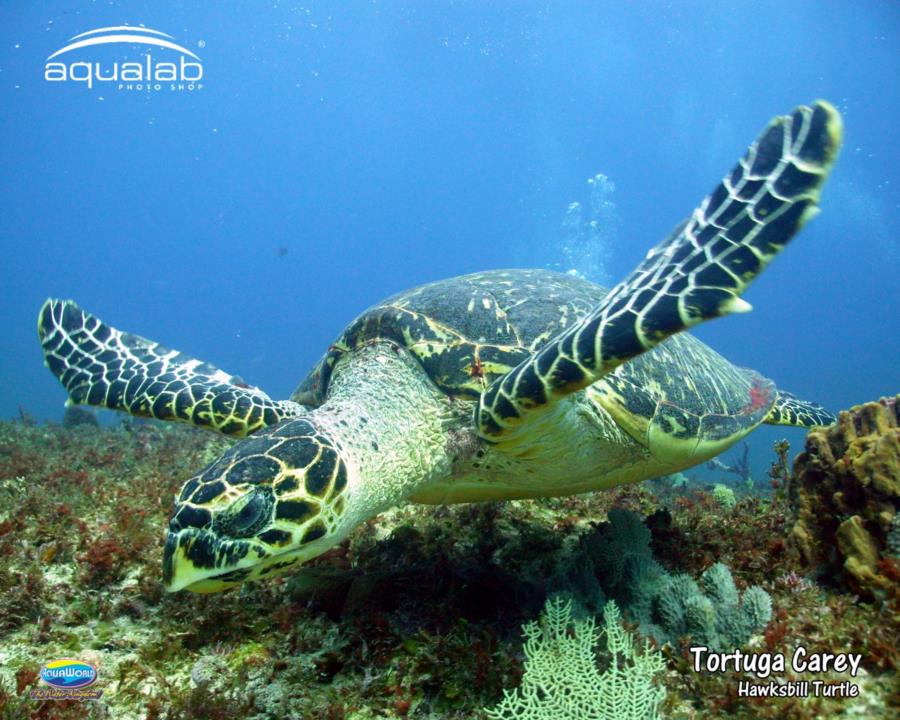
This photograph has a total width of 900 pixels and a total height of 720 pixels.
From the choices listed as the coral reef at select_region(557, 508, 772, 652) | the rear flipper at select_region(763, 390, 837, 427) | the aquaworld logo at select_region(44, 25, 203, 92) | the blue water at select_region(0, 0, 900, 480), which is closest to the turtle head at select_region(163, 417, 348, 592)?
the coral reef at select_region(557, 508, 772, 652)

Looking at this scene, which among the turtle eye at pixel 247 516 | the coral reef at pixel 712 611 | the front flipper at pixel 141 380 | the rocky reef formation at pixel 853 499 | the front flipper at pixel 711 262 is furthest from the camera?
the front flipper at pixel 141 380

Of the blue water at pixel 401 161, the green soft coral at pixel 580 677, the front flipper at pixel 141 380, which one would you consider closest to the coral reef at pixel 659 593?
the green soft coral at pixel 580 677

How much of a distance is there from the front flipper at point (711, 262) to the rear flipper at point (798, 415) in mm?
3565

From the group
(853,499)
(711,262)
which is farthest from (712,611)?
A: (711,262)

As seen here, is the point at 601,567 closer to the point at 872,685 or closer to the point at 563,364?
the point at 872,685

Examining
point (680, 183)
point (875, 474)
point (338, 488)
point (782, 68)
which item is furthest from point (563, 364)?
point (680, 183)

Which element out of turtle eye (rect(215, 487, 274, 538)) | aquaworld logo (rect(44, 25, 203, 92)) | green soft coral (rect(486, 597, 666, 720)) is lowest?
green soft coral (rect(486, 597, 666, 720))

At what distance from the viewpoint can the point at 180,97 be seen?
10306 centimetres

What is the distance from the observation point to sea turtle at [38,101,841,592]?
2018 millimetres

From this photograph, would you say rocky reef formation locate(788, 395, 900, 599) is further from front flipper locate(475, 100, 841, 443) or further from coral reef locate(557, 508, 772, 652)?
Result: front flipper locate(475, 100, 841, 443)

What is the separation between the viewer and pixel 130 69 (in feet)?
244

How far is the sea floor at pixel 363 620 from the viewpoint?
2.21 meters

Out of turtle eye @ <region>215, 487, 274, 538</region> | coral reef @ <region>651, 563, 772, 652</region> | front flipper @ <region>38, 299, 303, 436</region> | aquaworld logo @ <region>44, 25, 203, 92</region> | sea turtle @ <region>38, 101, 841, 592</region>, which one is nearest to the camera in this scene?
sea turtle @ <region>38, 101, 841, 592</region>

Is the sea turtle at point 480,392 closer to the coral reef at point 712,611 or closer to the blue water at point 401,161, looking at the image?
the coral reef at point 712,611
